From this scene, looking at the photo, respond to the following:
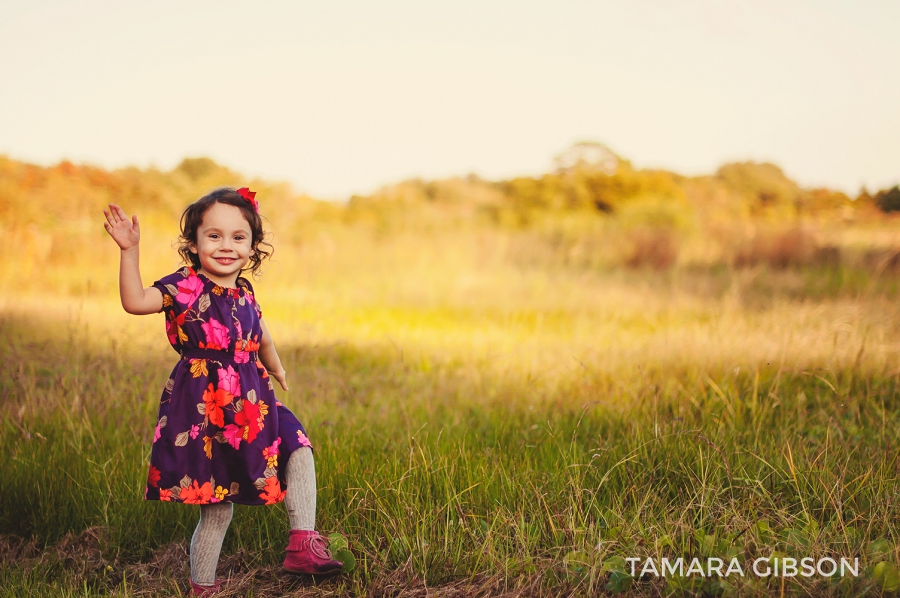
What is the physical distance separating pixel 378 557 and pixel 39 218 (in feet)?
35.9

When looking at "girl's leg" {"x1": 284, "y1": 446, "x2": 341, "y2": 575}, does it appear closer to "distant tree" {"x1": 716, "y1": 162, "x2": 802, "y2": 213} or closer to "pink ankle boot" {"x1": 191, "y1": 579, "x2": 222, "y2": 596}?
A: "pink ankle boot" {"x1": 191, "y1": 579, "x2": 222, "y2": 596}

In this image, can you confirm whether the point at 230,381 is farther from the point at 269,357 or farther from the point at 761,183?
the point at 761,183

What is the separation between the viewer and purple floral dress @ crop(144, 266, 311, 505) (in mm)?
2121

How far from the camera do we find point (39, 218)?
1108 centimetres

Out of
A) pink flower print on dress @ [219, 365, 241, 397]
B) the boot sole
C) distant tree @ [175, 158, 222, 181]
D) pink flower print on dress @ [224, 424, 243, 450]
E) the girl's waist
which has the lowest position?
the boot sole

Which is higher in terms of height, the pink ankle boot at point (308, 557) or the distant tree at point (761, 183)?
the distant tree at point (761, 183)

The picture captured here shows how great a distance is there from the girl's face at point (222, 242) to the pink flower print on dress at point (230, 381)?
0.29 m

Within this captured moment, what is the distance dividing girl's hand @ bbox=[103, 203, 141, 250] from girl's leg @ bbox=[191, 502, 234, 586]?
0.87 metres

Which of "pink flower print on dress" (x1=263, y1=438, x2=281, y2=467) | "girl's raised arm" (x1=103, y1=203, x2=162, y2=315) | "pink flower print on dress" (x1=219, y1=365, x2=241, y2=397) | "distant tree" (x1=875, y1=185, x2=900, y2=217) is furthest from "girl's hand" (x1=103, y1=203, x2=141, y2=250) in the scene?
"distant tree" (x1=875, y1=185, x2=900, y2=217)

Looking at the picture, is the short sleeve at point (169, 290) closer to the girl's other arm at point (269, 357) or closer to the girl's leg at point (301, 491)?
the girl's other arm at point (269, 357)

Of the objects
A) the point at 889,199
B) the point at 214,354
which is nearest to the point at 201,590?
the point at 214,354

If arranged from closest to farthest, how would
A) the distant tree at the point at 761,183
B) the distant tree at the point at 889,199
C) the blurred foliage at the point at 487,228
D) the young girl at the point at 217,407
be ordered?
1. the young girl at the point at 217,407
2. the blurred foliage at the point at 487,228
3. the distant tree at the point at 889,199
4. the distant tree at the point at 761,183

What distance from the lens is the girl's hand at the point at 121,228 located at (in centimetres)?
200

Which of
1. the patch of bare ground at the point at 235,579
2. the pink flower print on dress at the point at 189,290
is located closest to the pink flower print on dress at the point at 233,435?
the pink flower print on dress at the point at 189,290
